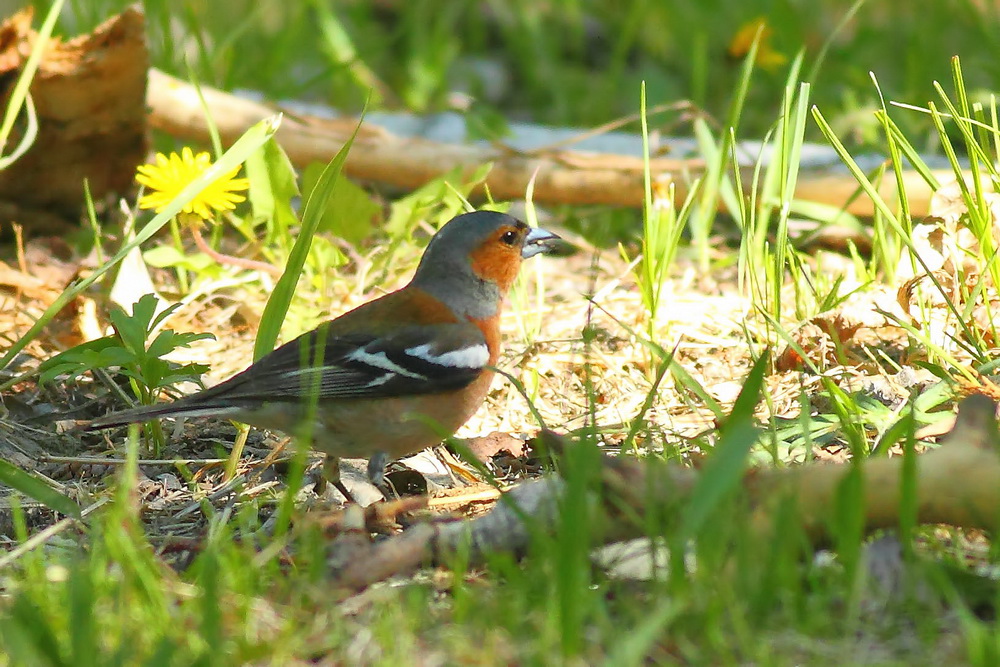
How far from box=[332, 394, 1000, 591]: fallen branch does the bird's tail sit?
0.98 m

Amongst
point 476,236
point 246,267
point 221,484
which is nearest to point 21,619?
point 221,484

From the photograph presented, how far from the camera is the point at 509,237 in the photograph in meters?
4.29

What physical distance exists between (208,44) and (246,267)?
140 inches

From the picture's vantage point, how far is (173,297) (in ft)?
15.9

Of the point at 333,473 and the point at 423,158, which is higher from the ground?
the point at 423,158

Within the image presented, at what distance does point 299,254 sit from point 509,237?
39.0 inches

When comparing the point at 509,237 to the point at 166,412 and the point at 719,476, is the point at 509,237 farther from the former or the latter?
the point at 719,476

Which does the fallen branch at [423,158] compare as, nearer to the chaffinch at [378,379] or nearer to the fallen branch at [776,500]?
the chaffinch at [378,379]

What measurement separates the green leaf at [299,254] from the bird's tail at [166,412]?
1.13 feet

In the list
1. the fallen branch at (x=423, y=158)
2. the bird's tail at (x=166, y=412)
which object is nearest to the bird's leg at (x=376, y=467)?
the bird's tail at (x=166, y=412)

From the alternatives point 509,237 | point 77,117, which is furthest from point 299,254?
point 77,117

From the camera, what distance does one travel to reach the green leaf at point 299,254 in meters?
3.47

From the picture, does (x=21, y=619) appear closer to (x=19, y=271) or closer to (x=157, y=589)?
(x=157, y=589)

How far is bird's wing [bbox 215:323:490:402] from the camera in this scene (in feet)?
11.5
